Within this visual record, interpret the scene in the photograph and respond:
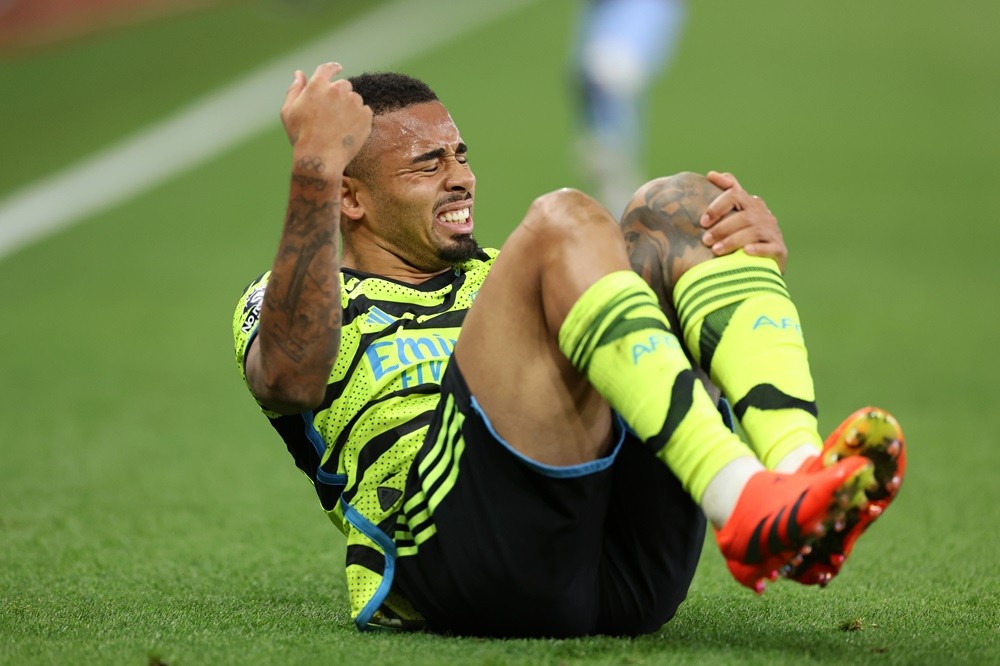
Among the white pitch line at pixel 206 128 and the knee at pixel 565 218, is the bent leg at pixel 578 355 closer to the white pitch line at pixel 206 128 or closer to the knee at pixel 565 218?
the knee at pixel 565 218

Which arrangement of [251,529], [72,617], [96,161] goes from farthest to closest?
[96,161], [251,529], [72,617]

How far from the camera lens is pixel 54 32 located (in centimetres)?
1266

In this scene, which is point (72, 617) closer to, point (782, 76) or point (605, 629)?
point (605, 629)

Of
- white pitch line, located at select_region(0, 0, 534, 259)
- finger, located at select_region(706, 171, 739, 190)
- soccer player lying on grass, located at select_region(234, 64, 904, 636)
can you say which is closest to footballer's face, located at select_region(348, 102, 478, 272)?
soccer player lying on grass, located at select_region(234, 64, 904, 636)

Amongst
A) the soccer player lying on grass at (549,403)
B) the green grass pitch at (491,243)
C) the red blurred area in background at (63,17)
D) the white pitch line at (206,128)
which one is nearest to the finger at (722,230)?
the soccer player lying on grass at (549,403)

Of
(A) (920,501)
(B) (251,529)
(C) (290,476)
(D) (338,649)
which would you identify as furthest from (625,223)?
(C) (290,476)

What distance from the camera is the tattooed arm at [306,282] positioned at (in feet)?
8.64

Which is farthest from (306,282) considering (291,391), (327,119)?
(327,119)

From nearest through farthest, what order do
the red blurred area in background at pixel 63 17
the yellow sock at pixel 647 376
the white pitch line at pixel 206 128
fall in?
the yellow sock at pixel 647 376 < the white pitch line at pixel 206 128 < the red blurred area in background at pixel 63 17

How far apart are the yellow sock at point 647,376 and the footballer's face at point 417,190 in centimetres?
63

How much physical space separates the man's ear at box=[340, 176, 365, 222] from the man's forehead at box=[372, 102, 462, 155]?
0.32ft

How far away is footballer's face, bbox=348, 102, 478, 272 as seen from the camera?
3.06 metres

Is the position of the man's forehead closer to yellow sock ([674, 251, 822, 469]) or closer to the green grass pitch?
yellow sock ([674, 251, 822, 469])

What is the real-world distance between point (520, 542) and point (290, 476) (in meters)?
2.25
